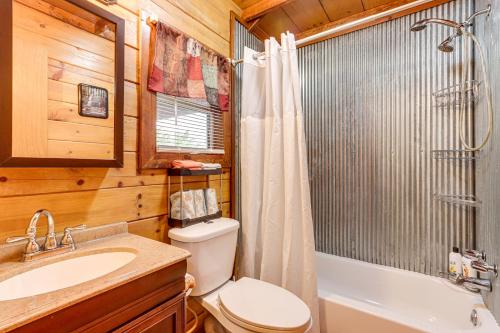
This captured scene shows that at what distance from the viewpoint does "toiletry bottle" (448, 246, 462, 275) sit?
158cm

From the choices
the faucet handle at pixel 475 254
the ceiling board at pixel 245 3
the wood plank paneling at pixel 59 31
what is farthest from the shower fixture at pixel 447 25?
the wood plank paneling at pixel 59 31

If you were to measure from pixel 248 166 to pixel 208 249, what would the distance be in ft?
2.10

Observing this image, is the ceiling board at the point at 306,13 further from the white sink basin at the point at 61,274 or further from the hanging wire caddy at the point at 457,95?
the white sink basin at the point at 61,274

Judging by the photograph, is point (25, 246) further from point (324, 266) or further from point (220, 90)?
point (324, 266)

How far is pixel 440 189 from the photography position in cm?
172

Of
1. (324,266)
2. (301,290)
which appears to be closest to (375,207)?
(324,266)

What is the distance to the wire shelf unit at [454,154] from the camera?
1.60 m

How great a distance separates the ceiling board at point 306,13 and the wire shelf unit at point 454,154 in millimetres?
1415

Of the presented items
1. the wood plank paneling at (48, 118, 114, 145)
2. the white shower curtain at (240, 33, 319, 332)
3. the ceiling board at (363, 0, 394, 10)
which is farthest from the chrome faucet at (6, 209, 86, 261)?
the ceiling board at (363, 0, 394, 10)

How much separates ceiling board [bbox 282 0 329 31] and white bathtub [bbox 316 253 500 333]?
2062 mm

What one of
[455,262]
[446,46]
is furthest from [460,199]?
[446,46]

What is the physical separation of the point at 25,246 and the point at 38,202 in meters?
0.16

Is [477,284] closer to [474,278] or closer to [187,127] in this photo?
[474,278]

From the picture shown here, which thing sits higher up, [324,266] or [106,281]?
[106,281]
